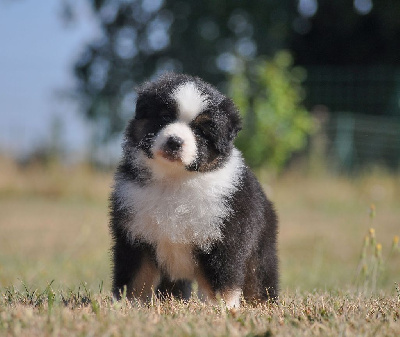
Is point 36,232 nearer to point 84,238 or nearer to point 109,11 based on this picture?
point 84,238

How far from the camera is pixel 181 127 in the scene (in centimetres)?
397

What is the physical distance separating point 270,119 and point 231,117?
11525 mm

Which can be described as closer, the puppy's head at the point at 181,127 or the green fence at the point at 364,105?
the puppy's head at the point at 181,127

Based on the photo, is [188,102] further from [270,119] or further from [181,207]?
[270,119]

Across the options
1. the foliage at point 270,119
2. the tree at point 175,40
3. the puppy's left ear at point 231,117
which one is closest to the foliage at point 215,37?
the tree at point 175,40

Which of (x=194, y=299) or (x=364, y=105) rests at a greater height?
(x=364, y=105)

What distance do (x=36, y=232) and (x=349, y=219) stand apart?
6119 millimetres

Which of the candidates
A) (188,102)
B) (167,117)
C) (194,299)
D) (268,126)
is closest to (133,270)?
(194,299)

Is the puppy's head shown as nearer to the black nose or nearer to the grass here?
the black nose

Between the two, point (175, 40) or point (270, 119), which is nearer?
point (270, 119)

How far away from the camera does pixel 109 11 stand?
23.0 meters

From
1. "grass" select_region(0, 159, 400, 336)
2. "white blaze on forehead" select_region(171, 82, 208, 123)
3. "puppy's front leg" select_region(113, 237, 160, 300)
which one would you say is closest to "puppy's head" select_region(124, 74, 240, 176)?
"white blaze on forehead" select_region(171, 82, 208, 123)

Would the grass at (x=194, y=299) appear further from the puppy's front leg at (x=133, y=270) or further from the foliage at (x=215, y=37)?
the foliage at (x=215, y=37)

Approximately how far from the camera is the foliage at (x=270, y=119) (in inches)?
613
